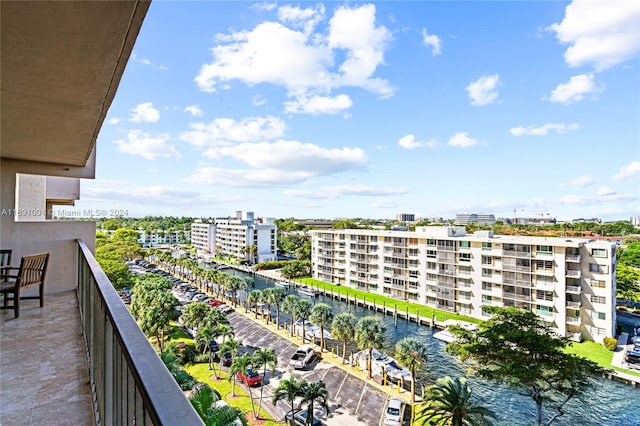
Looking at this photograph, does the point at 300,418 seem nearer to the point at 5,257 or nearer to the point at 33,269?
the point at 5,257

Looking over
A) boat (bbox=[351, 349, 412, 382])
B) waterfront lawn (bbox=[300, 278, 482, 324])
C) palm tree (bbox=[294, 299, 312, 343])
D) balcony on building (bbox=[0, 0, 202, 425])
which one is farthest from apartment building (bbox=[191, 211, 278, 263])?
balcony on building (bbox=[0, 0, 202, 425])

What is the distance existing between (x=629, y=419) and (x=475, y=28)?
62.4ft

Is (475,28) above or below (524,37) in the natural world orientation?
below

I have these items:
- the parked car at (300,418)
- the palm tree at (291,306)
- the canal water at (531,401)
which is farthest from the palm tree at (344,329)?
the parked car at (300,418)

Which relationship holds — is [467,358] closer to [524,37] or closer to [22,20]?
[22,20]

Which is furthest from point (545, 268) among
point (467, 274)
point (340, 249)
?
point (340, 249)

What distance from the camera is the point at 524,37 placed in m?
22.0

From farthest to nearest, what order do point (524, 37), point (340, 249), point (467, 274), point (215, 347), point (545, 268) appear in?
point (340, 249), point (467, 274), point (524, 37), point (545, 268), point (215, 347)

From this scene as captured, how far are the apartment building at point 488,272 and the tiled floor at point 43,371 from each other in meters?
23.4

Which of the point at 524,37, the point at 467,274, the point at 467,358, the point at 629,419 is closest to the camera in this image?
the point at 629,419

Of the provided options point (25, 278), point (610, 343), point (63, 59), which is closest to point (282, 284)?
point (610, 343)

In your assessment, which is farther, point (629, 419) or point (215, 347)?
point (215, 347)

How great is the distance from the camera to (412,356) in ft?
45.0

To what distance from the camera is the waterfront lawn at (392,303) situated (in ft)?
74.4
